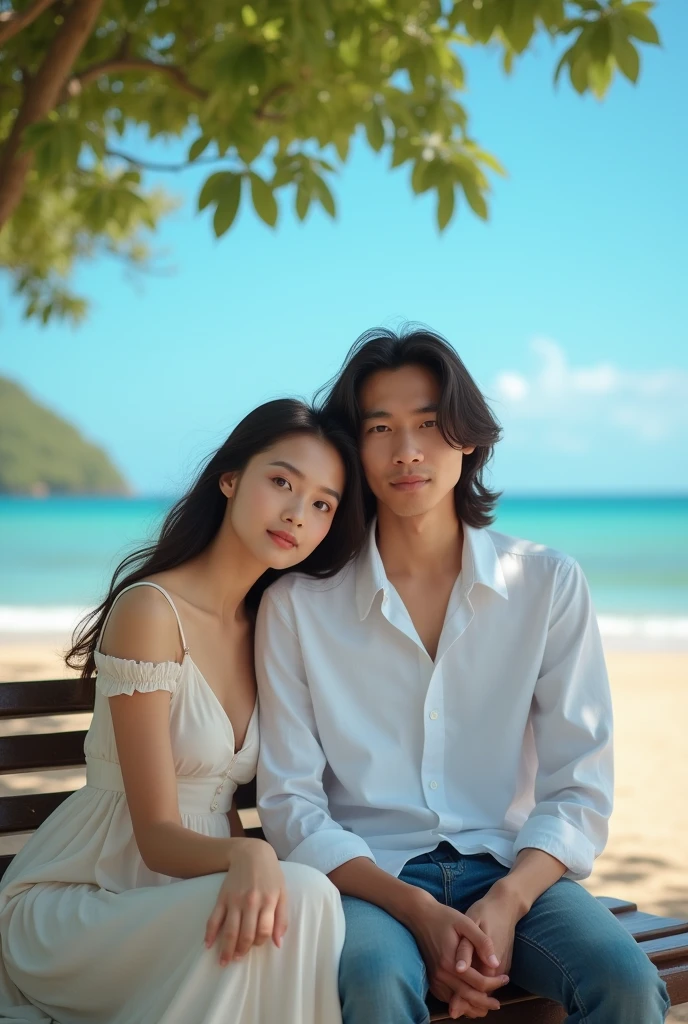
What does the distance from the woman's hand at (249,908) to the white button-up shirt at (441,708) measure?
51 cm

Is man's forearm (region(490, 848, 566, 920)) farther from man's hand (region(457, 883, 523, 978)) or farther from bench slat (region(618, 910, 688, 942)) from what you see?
bench slat (region(618, 910, 688, 942))

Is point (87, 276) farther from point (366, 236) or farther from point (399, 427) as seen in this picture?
point (399, 427)

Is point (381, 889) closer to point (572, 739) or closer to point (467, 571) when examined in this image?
point (572, 739)

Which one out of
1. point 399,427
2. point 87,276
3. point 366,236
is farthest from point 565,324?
point 399,427

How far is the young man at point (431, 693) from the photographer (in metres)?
2.76

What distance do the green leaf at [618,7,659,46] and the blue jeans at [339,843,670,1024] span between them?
232 centimetres

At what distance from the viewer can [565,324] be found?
181 ft

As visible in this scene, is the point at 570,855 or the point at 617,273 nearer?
the point at 570,855

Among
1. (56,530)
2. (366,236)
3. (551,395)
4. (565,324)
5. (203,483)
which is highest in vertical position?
(366,236)

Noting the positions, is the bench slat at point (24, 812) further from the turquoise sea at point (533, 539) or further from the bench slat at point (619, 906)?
the turquoise sea at point (533, 539)

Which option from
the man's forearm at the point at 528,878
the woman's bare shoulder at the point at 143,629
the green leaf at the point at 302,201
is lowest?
the man's forearm at the point at 528,878

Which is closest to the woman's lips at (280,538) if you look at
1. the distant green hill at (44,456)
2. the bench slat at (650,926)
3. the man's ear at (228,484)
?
the man's ear at (228,484)

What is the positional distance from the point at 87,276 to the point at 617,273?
88.1 ft

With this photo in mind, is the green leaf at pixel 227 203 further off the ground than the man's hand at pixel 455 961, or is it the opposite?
the green leaf at pixel 227 203
